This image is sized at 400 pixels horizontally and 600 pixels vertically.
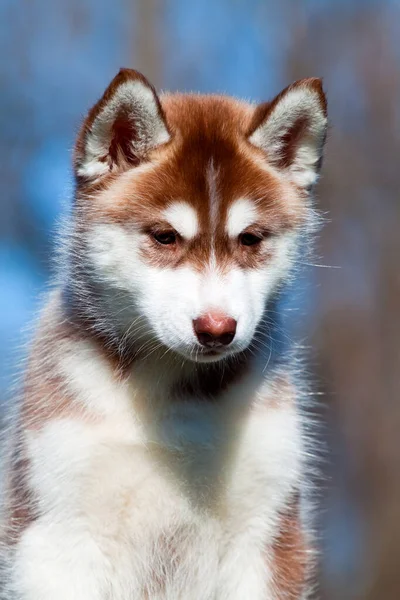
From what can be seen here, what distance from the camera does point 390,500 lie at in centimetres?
1018

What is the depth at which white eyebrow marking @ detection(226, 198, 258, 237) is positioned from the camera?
3916 mm

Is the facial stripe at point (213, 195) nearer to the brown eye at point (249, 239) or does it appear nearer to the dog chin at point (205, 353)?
the brown eye at point (249, 239)

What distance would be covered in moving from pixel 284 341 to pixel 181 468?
30.5 inches

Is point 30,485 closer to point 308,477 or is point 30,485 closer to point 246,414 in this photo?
point 246,414

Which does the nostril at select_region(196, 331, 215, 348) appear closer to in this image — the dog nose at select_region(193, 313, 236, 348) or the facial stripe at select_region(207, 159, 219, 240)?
the dog nose at select_region(193, 313, 236, 348)

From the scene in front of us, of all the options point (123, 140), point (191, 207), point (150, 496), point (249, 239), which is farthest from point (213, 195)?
point (150, 496)

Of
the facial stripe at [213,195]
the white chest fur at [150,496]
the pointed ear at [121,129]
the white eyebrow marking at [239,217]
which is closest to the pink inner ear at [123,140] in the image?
the pointed ear at [121,129]

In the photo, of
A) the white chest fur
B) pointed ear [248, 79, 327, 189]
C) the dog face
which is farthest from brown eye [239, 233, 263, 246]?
the white chest fur

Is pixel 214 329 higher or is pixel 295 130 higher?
pixel 295 130

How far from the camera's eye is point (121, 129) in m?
4.05

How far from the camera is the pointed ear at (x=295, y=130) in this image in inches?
161

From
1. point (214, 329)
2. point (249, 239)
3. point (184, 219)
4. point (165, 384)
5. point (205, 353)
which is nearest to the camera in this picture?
point (214, 329)

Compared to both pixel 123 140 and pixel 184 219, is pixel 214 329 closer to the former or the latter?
pixel 184 219

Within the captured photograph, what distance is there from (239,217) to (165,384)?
0.77m
